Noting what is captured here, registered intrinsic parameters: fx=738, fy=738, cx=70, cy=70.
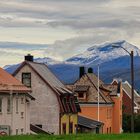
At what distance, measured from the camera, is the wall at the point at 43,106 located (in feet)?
271

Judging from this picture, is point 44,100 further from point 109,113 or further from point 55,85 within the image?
point 109,113

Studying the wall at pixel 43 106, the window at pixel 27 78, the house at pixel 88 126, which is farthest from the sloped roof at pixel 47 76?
the house at pixel 88 126

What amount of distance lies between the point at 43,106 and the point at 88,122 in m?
12.9

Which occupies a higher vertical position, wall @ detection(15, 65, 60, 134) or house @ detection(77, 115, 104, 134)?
wall @ detection(15, 65, 60, 134)

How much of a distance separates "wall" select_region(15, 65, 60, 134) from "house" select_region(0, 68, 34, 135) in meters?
6.14

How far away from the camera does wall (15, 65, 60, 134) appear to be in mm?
82750

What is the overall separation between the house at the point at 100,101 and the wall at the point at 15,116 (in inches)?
1000

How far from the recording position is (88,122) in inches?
3735

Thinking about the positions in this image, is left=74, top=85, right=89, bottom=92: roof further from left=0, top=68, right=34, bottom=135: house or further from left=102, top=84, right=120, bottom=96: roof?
left=0, top=68, right=34, bottom=135: house

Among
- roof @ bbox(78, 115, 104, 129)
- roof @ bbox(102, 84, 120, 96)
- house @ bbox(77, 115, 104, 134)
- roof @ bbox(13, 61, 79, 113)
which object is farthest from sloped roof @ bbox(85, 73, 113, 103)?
roof @ bbox(13, 61, 79, 113)

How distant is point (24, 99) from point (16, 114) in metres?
3.39

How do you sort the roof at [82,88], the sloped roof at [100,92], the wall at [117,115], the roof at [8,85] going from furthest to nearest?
1. the wall at [117,115]
2. the sloped roof at [100,92]
3. the roof at [82,88]
4. the roof at [8,85]

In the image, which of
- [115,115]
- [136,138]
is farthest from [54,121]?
[136,138]

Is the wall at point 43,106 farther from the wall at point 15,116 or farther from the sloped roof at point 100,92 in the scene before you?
the sloped roof at point 100,92
